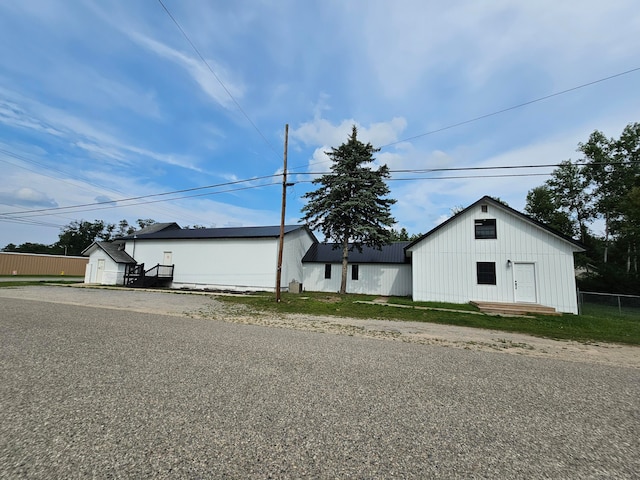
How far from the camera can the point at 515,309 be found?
43.7 feet

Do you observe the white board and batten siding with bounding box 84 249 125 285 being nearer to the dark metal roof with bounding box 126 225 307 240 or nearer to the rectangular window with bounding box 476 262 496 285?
the dark metal roof with bounding box 126 225 307 240

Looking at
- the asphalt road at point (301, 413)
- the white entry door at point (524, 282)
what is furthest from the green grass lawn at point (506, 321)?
the asphalt road at point (301, 413)

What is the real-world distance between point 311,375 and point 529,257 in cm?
1519

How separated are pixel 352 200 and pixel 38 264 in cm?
4071

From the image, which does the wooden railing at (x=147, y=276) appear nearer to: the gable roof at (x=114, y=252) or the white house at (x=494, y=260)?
the gable roof at (x=114, y=252)

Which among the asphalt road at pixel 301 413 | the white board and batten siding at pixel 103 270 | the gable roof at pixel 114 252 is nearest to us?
the asphalt road at pixel 301 413

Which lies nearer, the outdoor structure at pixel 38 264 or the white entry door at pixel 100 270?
the white entry door at pixel 100 270

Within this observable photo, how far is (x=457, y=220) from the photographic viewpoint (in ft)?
53.0

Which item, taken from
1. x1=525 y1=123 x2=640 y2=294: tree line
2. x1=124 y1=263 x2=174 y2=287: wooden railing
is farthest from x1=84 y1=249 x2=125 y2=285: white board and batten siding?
x1=525 y1=123 x2=640 y2=294: tree line

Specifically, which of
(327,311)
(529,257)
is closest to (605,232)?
(529,257)

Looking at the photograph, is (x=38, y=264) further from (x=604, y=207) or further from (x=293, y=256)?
(x=604, y=207)

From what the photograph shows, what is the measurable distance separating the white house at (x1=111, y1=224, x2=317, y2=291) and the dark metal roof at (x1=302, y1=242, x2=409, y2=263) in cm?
116

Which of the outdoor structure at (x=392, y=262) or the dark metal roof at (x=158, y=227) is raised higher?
the dark metal roof at (x=158, y=227)

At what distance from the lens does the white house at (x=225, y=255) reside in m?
21.4
